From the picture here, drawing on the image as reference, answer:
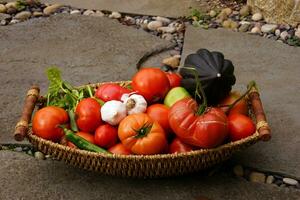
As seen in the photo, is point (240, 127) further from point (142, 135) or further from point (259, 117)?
point (142, 135)

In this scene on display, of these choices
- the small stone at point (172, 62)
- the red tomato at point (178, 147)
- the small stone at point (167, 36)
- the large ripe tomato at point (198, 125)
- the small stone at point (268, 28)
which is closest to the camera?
the large ripe tomato at point (198, 125)

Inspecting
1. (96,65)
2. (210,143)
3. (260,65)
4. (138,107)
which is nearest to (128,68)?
(96,65)

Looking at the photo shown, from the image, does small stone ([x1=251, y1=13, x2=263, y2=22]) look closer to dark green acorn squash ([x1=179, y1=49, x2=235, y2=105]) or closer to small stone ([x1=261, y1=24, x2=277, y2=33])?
small stone ([x1=261, y1=24, x2=277, y2=33])

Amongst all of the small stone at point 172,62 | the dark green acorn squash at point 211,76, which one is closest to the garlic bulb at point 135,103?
the dark green acorn squash at point 211,76

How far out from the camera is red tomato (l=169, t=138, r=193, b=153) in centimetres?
249

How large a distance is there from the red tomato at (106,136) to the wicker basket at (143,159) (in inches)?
4.3

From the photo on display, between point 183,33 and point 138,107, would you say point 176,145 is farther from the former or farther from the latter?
point 183,33

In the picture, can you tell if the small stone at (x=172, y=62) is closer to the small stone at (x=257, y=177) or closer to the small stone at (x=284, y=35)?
the small stone at (x=284, y=35)

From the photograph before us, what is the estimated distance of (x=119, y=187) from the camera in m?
2.63

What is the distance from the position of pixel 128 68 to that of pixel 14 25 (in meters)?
1.03

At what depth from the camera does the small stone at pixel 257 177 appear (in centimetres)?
272

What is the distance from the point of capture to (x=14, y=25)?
13.9ft

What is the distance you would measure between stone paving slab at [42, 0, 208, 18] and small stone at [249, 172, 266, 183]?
75.6 inches

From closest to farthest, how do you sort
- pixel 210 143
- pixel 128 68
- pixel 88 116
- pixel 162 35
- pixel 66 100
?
pixel 210 143
pixel 88 116
pixel 66 100
pixel 128 68
pixel 162 35
